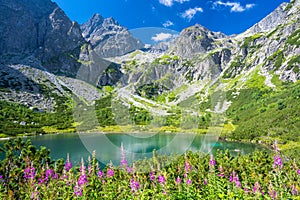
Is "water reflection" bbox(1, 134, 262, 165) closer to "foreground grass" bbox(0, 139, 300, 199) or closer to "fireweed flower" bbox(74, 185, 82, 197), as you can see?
"foreground grass" bbox(0, 139, 300, 199)

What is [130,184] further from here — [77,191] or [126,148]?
[126,148]

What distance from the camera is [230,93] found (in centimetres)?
17712

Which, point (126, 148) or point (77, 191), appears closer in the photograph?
point (77, 191)

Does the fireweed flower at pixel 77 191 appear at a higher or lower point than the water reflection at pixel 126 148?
higher

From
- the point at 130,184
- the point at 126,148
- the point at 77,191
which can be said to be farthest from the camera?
the point at 126,148

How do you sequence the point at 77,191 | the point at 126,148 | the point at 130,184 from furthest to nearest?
the point at 126,148
the point at 130,184
the point at 77,191

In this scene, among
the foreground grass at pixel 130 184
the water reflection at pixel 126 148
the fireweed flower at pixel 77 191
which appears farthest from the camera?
the water reflection at pixel 126 148

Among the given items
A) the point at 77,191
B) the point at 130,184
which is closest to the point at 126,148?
the point at 130,184

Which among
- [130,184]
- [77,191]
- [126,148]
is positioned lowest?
[126,148]

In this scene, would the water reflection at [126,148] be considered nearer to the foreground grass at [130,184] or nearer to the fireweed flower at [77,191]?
the foreground grass at [130,184]

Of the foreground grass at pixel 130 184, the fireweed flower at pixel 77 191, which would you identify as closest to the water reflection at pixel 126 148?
the foreground grass at pixel 130 184

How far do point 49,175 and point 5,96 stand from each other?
528ft

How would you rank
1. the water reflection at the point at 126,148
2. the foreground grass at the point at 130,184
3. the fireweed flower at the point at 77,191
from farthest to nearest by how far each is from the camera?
the water reflection at the point at 126,148, the foreground grass at the point at 130,184, the fireweed flower at the point at 77,191

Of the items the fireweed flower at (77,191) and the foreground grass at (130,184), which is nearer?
the fireweed flower at (77,191)
